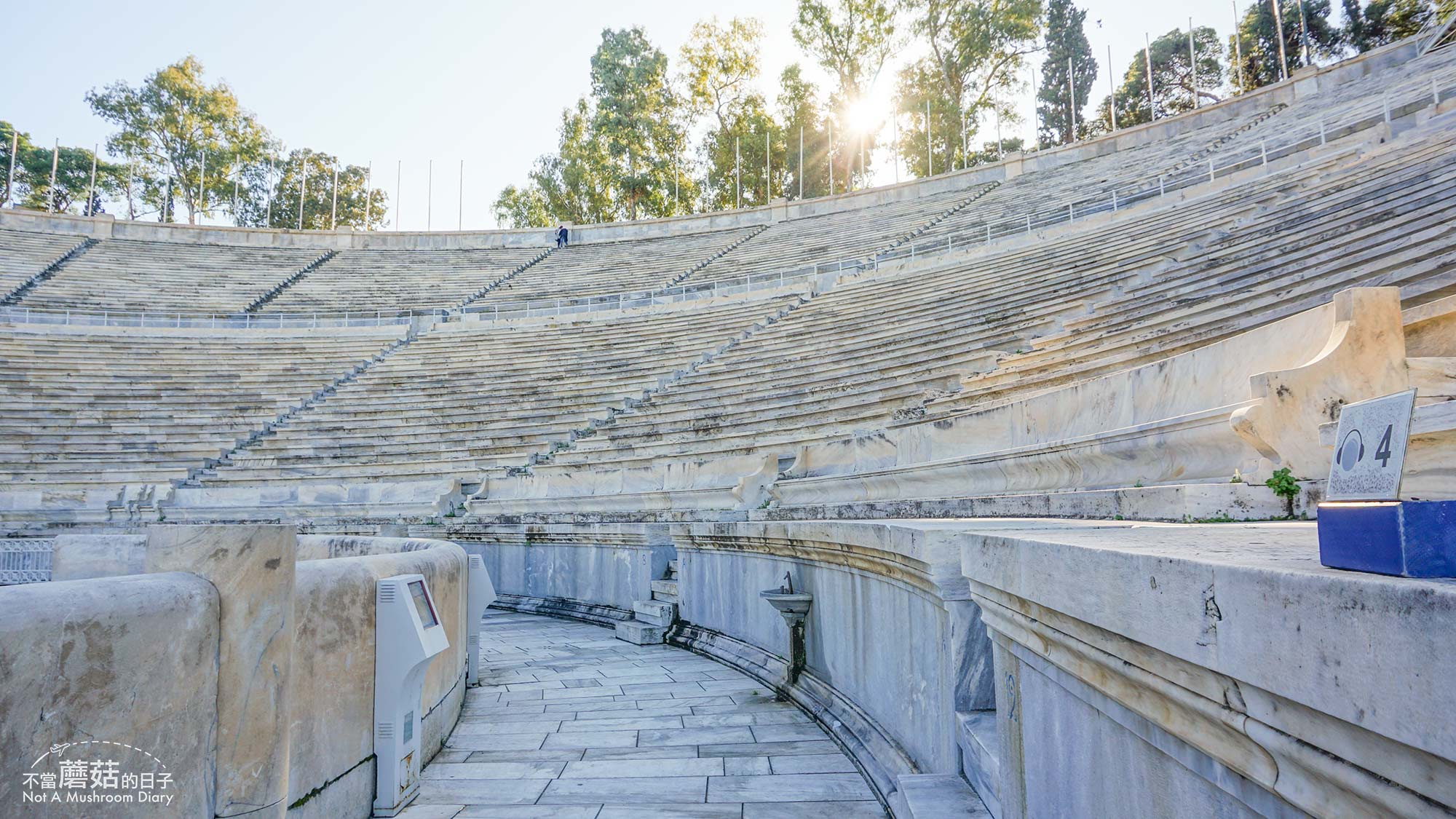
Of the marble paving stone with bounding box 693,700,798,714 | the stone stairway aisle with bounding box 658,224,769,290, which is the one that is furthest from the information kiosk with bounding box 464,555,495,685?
the stone stairway aisle with bounding box 658,224,769,290

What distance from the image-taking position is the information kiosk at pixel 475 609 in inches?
288

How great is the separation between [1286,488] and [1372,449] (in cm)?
303

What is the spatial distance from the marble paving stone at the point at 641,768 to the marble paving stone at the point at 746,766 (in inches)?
1.7

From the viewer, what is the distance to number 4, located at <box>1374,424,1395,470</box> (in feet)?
4.36

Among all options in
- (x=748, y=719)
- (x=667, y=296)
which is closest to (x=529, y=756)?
(x=748, y=719)

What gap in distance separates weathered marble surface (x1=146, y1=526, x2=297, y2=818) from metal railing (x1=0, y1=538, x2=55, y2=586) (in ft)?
26.0

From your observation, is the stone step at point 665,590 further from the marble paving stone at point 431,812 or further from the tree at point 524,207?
the tree at point 524,207

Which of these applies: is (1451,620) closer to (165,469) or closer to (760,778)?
(760,778)

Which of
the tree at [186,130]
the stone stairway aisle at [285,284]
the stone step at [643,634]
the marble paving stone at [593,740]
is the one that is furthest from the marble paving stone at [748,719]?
the tree at [186,130]

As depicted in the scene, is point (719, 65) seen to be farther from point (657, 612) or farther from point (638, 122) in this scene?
point (657, 612)

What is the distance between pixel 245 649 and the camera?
276 centimetres

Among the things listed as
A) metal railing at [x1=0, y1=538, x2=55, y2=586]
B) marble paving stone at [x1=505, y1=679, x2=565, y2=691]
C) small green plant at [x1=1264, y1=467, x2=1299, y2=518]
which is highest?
small green plant at [x1=1264, y1=467, x2=1299, y2=518]

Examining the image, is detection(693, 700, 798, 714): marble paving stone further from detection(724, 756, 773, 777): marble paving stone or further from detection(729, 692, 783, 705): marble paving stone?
detection(724, 756, 773, 777): marble paving stone

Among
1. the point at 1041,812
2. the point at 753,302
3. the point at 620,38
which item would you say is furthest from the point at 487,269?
the point at 1041,812
